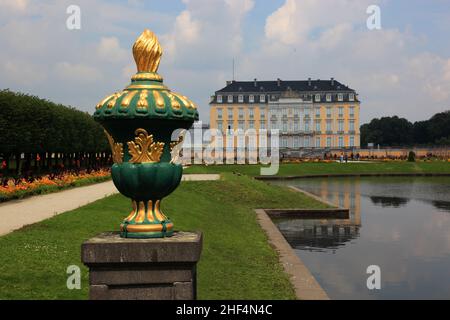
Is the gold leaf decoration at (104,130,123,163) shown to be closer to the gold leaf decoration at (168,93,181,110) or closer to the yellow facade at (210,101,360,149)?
the gold leaf decoration at (168,93,181,110)

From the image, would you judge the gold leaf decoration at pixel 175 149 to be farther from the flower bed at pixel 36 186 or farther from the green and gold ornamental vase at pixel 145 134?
the flower bed at pixel 36 186

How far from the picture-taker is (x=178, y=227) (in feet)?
43.6

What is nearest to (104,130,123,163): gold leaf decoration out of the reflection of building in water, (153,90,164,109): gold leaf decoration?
(153,90,164,109): gold leaf decoration

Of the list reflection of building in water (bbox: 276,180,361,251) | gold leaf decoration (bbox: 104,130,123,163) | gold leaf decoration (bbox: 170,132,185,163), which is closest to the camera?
gold leaf decoration (bbox: 104,130,123,163)

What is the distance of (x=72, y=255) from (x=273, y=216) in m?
11.6

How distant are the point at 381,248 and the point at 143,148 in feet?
36.5

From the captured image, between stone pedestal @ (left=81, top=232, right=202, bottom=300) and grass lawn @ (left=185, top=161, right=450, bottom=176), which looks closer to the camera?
stone pedestal @ (left=81, top=232, right=202, bottom=300)

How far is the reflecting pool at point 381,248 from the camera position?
10.3 m

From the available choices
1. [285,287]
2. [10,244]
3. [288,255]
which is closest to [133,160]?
[285,287]

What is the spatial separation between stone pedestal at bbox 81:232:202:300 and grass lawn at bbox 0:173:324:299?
3293mm

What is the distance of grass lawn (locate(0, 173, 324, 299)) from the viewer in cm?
767

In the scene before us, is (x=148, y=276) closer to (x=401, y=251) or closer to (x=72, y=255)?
(x=72, y=255)

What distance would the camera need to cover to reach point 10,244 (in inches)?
378
